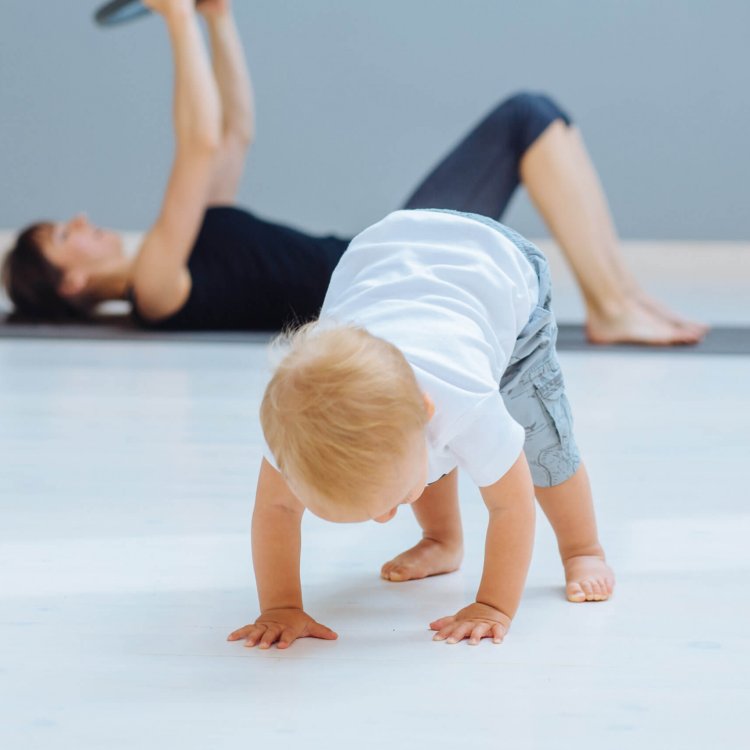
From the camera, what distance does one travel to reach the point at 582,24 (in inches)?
175

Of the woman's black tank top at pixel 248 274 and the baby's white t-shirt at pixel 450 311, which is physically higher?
the baby's white t-shirt at pixel 450 311

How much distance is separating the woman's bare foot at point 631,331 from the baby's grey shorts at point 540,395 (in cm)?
147

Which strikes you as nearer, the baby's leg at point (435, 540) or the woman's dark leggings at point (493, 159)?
the baby's leg at point (435, 540)

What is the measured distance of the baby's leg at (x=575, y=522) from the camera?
1.03 meters

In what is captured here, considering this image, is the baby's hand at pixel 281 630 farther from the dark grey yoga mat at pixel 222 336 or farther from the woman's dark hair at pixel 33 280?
the woman's dark hair at pixel 33 280

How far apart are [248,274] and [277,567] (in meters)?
1.83

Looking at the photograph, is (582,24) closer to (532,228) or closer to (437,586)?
(532,228)

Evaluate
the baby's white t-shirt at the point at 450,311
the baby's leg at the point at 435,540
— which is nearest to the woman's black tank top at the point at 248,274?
the baby's leg at the point at 435,540

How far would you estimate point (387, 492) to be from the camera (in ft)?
2.56

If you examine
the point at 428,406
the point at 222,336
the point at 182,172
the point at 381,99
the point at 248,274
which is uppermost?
the point at 428,406

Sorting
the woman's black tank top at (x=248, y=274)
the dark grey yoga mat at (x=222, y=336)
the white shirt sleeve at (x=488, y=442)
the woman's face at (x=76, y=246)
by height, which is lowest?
the dark grey yoga mat at (x=222, y=336)

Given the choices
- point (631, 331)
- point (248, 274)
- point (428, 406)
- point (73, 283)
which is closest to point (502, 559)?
point (428, 406)

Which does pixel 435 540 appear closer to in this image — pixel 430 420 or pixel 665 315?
pixel 430 420

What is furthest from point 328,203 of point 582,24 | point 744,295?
point 744,295
